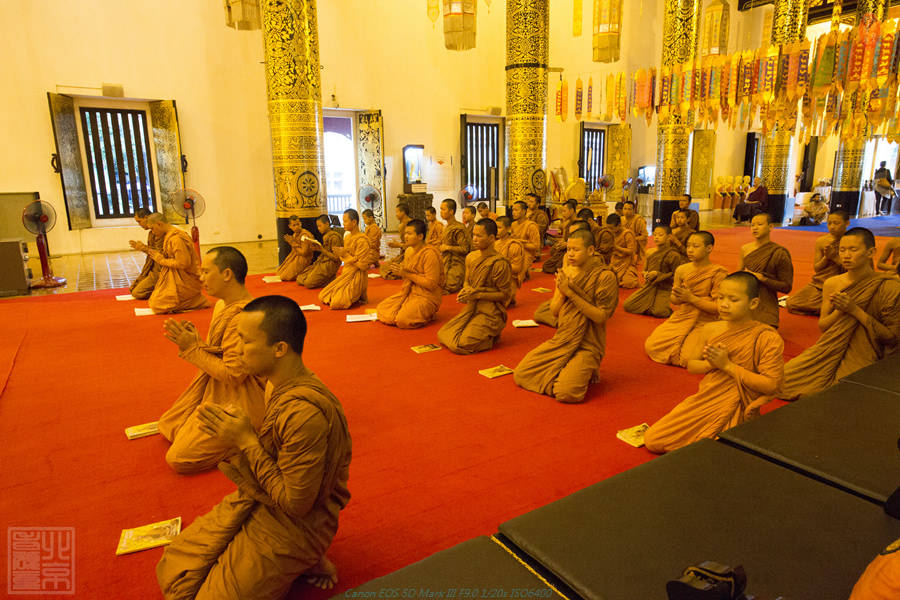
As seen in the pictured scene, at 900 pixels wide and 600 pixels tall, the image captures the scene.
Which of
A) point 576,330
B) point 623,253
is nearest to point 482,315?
point 576,330

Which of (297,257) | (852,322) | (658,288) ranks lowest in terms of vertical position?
(658,288)

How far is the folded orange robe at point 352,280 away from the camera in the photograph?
778 cm

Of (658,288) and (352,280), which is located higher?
(352,280)

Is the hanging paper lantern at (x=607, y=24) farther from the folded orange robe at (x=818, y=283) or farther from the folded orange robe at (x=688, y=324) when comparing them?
the folded orange robe at (x=688, y=324)

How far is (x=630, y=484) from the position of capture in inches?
87.0

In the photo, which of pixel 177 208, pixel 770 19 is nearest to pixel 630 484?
pixel 177 208

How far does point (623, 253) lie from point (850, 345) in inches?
183

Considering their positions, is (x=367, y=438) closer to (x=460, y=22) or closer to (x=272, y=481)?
(x=272, y=481)

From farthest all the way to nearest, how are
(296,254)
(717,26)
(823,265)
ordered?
(717,26)
(296,254)
(823,265)

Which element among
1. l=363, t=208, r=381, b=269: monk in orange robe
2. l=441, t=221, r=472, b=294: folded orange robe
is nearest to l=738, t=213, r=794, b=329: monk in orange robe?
l=441, t=221, r=472, b=294: folded orange robe

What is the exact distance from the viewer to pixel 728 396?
348cm

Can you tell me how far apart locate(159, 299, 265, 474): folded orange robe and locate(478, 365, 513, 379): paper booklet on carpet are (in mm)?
2174

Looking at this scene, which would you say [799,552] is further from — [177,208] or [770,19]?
[770,19]

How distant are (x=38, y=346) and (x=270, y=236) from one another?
8898 millimetres
